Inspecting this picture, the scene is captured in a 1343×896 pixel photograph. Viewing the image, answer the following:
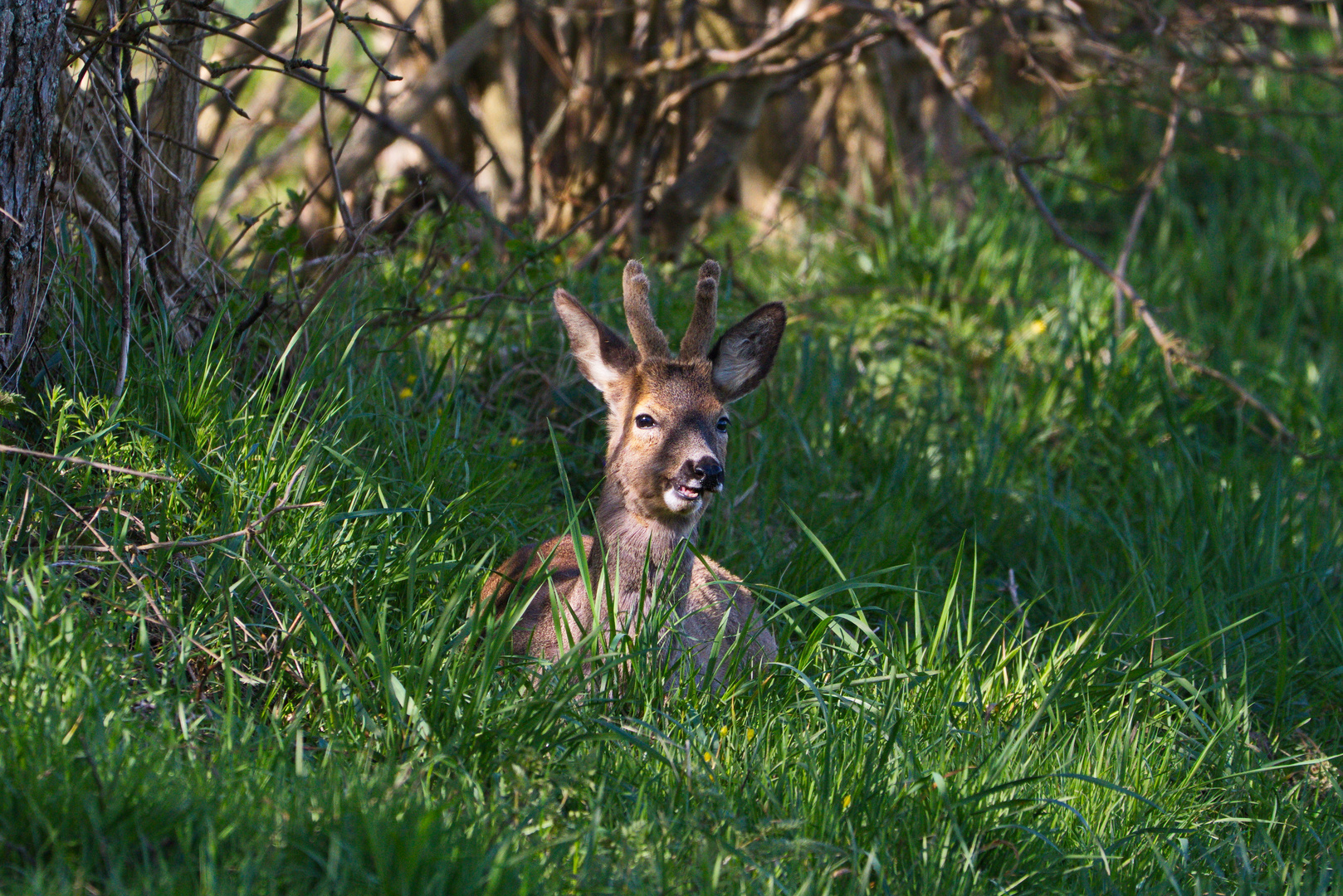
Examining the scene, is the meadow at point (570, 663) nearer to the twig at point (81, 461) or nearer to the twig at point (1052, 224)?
the twig at point (81, 461)

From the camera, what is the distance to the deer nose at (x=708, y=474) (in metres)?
3.79

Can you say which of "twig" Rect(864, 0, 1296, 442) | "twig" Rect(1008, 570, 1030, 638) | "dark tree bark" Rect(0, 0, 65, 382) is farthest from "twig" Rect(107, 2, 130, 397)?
"twig" Rect(864, 0, 1296, 442)

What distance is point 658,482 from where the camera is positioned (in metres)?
3.92

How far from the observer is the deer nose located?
149 inches

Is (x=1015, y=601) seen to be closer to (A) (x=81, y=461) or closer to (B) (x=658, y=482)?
(B) (x=658, y=482)

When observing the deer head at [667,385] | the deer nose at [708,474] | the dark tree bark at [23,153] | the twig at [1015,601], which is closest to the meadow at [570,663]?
the twig at [1015,601]

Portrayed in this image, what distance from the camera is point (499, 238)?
649 cm

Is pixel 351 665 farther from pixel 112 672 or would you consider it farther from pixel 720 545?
pixel 720 545

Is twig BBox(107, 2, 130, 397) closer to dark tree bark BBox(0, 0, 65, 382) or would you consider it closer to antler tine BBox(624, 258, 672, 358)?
dark tree bark BBox(0, 0, 65, 382)

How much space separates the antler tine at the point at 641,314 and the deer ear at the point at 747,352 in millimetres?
184

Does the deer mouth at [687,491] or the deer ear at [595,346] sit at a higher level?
the deer ear at [595,346]

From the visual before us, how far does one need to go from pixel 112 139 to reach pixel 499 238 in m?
2.70

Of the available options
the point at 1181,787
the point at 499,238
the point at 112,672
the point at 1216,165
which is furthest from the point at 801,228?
the point at 112,672

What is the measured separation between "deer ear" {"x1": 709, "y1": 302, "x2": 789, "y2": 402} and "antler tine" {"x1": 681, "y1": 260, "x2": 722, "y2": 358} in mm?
46
